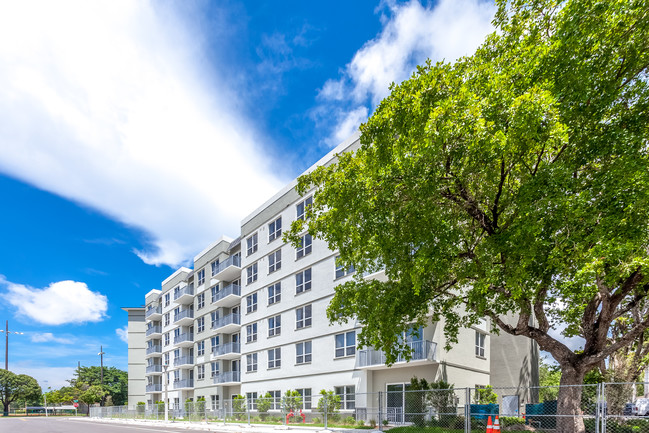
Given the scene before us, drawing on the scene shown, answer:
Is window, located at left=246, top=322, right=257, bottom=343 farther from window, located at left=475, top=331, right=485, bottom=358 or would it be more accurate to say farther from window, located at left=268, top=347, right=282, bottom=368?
window, located at left=475, top=331, right=485, bottom=358

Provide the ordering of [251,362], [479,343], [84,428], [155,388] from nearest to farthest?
1. [479,343]
2. [84,428]
3. [251,362]
4. [155,388]

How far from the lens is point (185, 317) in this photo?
168 ft

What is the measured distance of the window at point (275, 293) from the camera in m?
35.3

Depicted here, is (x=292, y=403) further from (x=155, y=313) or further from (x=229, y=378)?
(x=155, y=313)

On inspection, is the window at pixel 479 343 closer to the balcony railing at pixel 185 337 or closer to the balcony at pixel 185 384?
the balcony at pixel 185 384

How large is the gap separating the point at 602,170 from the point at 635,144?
92 cm

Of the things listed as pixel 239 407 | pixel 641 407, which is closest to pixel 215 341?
pixel 239 407

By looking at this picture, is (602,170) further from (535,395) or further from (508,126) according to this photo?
(535,395)

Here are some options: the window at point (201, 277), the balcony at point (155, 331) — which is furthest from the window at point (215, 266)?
the balcony at point (155, 331)

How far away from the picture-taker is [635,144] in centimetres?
1015

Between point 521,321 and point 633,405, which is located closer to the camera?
point 521,321

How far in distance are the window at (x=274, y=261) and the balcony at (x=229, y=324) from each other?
7.35m

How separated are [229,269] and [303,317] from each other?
13056mm

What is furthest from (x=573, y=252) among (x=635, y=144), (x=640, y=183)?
(x=635, y=144)
